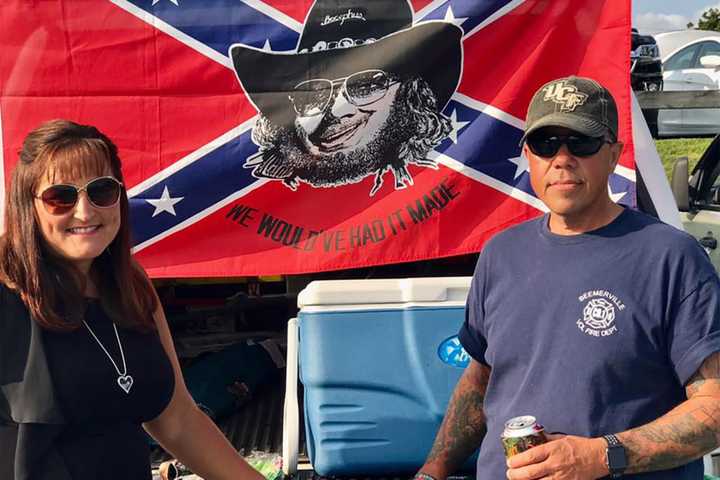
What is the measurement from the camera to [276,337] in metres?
5.13

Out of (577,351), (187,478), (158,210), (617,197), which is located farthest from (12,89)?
(577,351)

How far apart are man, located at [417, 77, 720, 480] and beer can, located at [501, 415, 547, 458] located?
2 cm

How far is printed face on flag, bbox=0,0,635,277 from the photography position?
12.5 feet

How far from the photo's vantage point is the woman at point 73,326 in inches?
73.2

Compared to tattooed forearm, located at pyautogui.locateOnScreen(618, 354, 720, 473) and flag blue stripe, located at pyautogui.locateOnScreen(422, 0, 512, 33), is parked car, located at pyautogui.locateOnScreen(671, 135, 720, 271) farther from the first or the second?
tattooed forearm, located at pyautogui.locateOnScreen(618, 354, 720, 473)

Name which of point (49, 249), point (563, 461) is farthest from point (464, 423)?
point (49, 249)

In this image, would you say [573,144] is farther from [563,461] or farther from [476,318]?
[563,461]

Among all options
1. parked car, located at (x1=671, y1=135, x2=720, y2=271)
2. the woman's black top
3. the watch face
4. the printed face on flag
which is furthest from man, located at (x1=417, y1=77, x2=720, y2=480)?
parked car, located at (x1=671, y1=135, x2=720, y2=271)

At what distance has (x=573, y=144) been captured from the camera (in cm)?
192

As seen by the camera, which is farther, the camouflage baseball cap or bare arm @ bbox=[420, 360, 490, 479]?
bare arm @ bbox=[420, 360, 490, 479]

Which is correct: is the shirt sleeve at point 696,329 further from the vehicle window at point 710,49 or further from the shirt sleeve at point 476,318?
the vehicle window at point 710,49

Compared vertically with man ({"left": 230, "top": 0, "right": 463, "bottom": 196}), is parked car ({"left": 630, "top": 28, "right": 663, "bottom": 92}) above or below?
above

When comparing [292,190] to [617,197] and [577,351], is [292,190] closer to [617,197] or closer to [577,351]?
[617,197]

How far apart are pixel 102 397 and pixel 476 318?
35.1 inches
